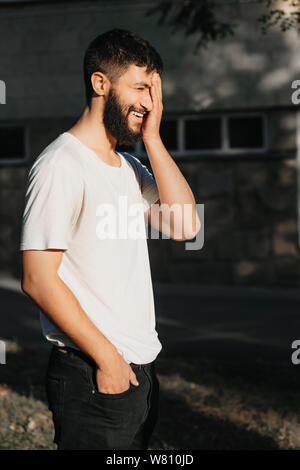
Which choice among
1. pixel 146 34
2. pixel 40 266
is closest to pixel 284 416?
pixel 40 266

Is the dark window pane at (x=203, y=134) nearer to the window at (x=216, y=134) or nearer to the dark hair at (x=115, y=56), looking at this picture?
the window at (x=216, y=134)

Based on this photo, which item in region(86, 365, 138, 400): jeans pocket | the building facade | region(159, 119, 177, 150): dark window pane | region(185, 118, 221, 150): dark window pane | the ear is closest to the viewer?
region(86, 365, 138, 400): jeans pocket

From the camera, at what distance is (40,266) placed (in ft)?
6.97

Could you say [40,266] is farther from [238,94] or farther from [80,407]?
[238,94]

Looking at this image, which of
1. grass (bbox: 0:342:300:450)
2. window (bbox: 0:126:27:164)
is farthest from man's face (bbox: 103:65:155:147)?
window (bbox: 0:126:27:164)

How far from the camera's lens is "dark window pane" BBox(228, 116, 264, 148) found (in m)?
11.9

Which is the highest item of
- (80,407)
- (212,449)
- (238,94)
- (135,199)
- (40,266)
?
(238,94)

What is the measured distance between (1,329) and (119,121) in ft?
20.0

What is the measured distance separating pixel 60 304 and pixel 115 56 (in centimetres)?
85

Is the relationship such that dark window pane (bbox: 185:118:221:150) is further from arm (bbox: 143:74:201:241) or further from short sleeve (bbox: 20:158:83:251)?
short sleeve (bbox: 20:158:83:251)

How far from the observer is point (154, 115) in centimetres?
245

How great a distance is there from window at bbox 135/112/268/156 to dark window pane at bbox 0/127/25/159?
2.22m

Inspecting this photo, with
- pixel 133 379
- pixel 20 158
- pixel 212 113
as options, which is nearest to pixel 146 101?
pixel 133 379
